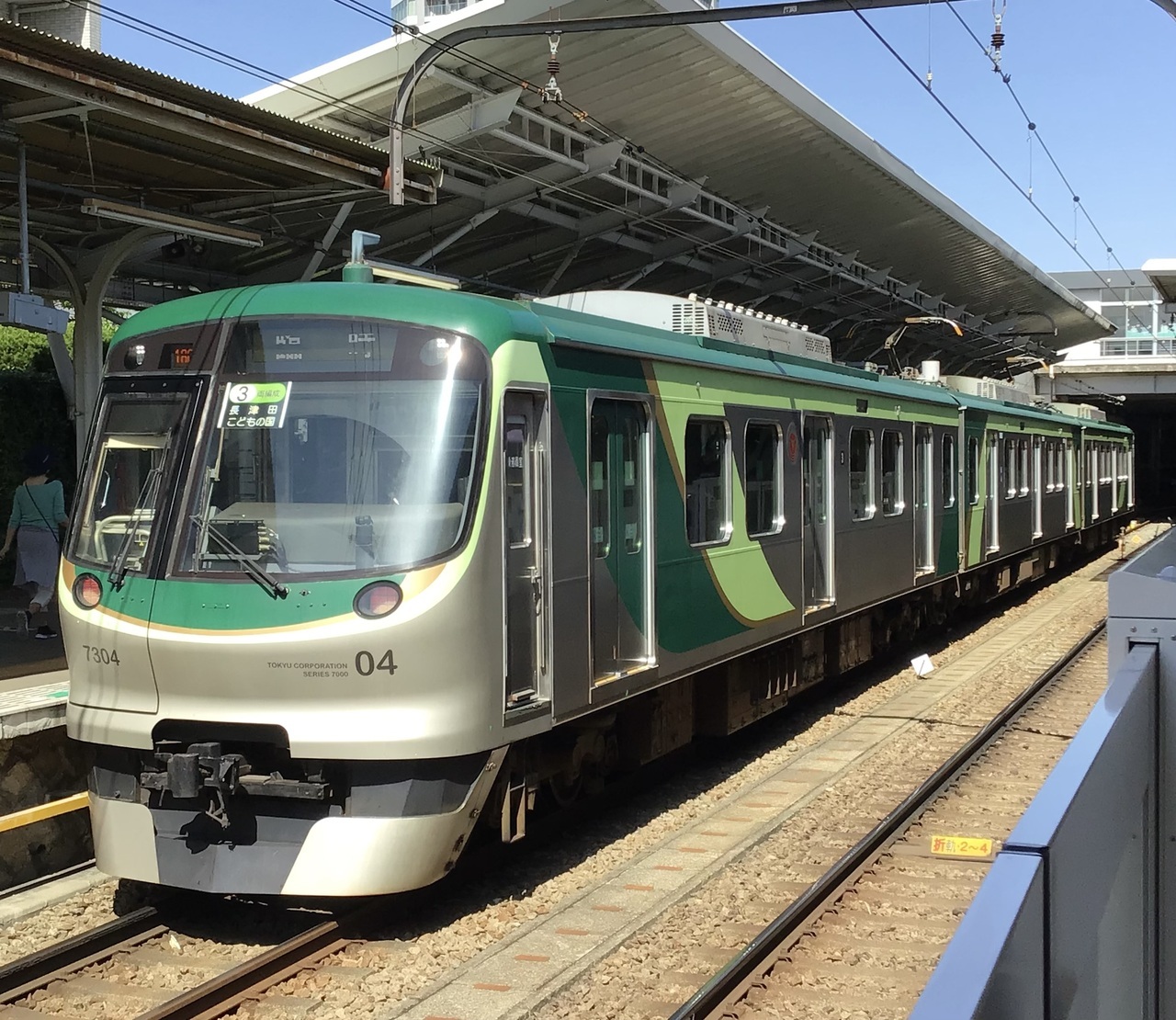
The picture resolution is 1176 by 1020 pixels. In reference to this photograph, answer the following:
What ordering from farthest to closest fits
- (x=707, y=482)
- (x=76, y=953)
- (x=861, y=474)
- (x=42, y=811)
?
1. (x=861, y=474)
2. (x=707, y=482)
3. (x=42, y=811)
4. (x=76, y=953)

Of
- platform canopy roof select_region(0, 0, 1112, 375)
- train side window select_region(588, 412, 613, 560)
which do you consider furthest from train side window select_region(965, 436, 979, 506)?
train side window select_region(588, 412, 613, 560)

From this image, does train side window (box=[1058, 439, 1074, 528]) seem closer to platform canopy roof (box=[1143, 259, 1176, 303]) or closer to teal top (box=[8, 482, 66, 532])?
platform canopy roof (box=[1143, 259, 1176, 303])

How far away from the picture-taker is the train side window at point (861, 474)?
1052 cm

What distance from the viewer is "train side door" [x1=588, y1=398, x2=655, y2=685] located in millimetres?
6574

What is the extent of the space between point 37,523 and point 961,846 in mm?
7145

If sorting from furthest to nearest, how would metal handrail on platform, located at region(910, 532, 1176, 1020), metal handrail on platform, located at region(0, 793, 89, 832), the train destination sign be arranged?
metal handrail on platform, located at region(0, 793, 89, 832) < the train destination sign < metal handrail on platform, located at region(910, 532, 1176, 1020)

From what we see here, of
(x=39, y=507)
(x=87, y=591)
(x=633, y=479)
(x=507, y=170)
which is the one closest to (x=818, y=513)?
(x=633, y=479)

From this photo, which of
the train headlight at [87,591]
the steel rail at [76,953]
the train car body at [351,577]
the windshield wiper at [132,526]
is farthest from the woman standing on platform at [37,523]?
the steel rail at [76,953]

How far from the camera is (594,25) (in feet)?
27.5

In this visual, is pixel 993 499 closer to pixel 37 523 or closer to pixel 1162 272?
pixel 1162 272

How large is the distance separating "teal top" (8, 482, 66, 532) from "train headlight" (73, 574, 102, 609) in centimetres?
411

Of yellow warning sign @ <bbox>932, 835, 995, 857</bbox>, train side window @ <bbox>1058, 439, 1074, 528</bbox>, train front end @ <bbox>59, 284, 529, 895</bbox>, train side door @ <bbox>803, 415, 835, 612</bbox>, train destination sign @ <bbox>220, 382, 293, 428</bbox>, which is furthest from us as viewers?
train side window @ <bbox>1058, 439, 1074, 528</bbox>

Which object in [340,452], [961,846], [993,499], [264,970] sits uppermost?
[340,452]

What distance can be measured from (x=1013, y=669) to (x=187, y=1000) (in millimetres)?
10472
